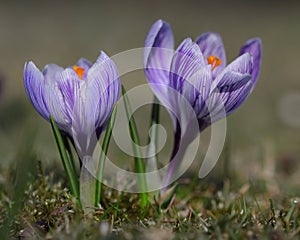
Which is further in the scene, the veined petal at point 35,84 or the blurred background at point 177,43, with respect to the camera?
the blurred background at point 177,43

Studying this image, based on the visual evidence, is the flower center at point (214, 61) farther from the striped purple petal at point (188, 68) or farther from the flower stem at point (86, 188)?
the flower stem at point (86, 188)

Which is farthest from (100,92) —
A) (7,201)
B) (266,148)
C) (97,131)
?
(266,148)

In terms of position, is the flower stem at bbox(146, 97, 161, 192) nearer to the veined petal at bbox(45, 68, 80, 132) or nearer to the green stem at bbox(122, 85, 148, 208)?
the green stem at bbox(122, 85, 148, 208)

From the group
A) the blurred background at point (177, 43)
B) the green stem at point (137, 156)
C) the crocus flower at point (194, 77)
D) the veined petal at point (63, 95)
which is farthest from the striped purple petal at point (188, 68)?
the blurred background at point (177, 43)

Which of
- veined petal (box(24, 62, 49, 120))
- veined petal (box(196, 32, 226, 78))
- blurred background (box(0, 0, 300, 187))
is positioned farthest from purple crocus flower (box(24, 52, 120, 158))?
veined petal (box(196, 32, 226, 78))

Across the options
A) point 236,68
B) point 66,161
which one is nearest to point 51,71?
point 66,161

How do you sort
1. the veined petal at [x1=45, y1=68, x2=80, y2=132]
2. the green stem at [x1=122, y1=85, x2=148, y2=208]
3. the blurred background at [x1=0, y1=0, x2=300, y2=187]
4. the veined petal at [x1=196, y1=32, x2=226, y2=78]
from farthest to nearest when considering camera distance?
the blurred background at [x1=0, y1=0, x2=300, y2=187] → the veined petal at [x1=196, y1=32, x2=226, y2=78] → the green stem at [x1=122, y1=85, x2=148, y2=208] → the veined petal at [x1=45, y1=68, x2=80, y2=132]
